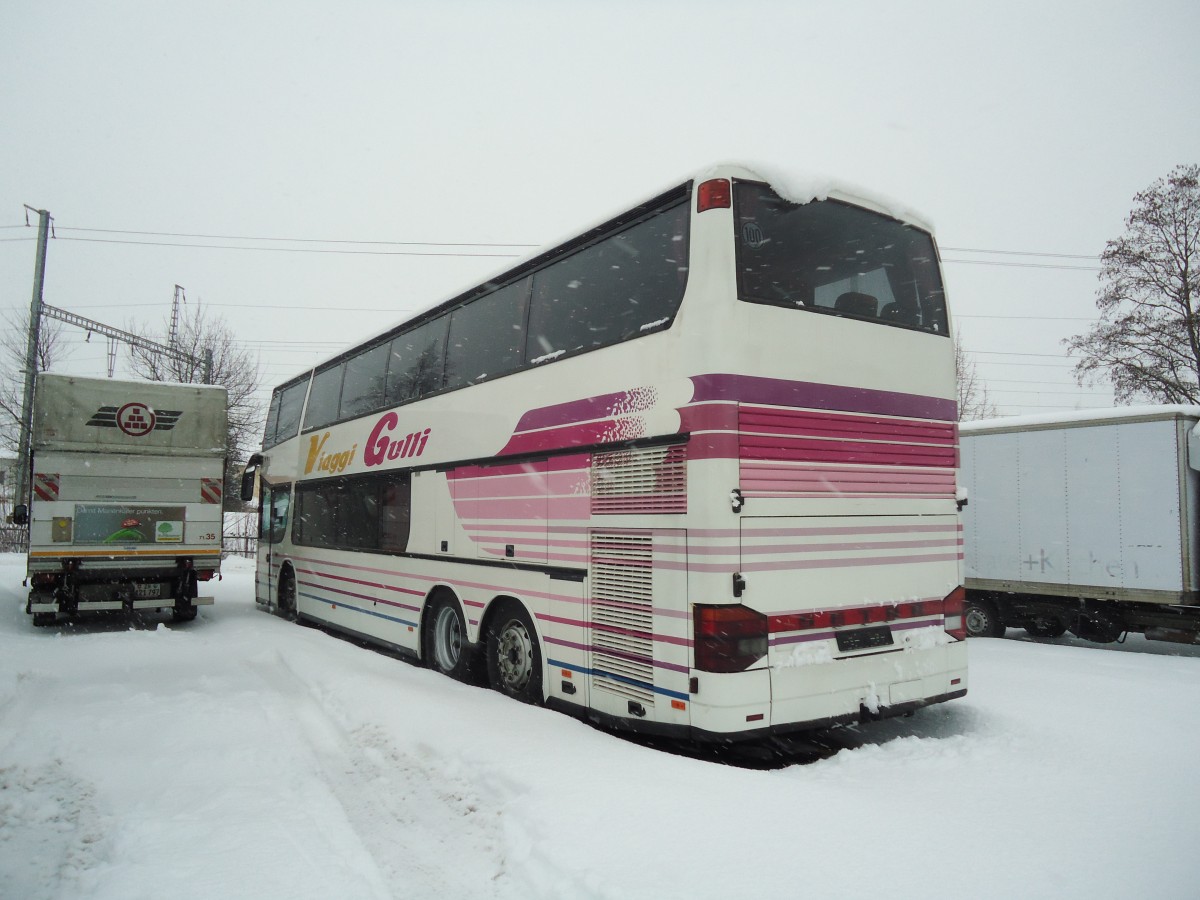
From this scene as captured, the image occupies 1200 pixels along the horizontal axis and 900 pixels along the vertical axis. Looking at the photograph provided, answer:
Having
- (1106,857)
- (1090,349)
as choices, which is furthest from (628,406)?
(1090,349)

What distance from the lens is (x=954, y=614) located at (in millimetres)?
6199

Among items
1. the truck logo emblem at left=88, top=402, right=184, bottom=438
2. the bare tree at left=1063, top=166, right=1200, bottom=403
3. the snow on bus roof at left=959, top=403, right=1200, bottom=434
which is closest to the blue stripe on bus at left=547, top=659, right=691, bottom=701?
the snow on bus roof at left=959, top=403, right=1200, bottom=434

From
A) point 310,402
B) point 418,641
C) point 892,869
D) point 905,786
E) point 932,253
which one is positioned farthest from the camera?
point 310,402

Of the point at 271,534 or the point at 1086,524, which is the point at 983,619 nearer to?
the point at 1086,524

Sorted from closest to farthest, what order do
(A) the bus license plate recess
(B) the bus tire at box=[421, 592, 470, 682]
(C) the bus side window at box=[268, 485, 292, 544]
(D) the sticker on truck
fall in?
1. (A) the bus license plate recess
2. (B) the bus tire at box=[421, 592, 470, 682]
3. (D) the sticker on truck
4. (C) the bus side window at box=[268, 485, 292, 544]

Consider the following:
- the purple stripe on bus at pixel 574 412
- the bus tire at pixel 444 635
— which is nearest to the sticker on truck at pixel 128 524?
the bus tire at pixel 444 635

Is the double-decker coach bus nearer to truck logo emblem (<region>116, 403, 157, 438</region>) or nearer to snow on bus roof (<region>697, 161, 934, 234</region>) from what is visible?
snow on bus roof (<region>697, 161, 934, 234</region>)

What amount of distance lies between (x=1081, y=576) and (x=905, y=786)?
8.22 meters

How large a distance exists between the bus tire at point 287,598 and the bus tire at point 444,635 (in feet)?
17.6

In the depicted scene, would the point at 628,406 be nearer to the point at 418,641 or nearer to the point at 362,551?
the point at 418,641

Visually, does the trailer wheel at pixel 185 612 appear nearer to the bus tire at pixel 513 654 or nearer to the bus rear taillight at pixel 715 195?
the bus tire at pixel 513 654

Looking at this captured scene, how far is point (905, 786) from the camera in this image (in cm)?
464

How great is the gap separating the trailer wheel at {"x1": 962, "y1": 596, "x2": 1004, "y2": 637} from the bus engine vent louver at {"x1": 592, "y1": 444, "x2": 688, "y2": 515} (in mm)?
8901

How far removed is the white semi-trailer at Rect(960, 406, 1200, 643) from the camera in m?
10.3
